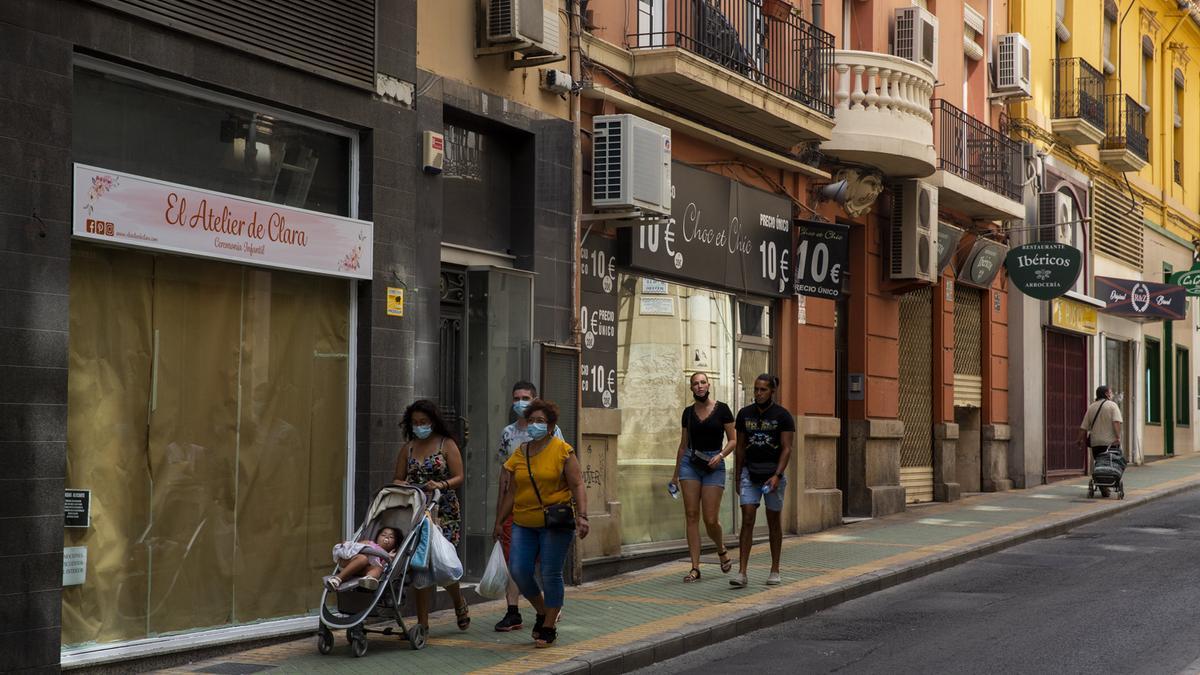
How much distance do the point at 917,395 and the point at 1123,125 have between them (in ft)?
36.5

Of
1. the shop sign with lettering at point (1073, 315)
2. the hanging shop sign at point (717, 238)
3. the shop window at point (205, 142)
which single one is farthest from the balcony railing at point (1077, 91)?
the shop window at point (205, 142)

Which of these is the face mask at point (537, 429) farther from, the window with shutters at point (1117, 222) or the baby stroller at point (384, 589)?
the window with shutters at point (1117, 222)

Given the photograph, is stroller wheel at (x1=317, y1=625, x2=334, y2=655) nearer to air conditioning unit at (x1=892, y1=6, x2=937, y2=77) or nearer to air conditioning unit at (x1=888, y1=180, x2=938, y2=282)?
air conditioning unit at (x1=888, y1=180, x2=938, y2=282)

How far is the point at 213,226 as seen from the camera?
986cm

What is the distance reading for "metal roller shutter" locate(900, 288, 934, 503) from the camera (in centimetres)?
2259

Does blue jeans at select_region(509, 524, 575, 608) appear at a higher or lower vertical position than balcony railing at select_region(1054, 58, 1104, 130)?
lower

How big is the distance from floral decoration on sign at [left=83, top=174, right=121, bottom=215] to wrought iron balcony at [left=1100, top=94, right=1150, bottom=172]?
24.6 metres

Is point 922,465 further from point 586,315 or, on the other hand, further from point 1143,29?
point 1143,29

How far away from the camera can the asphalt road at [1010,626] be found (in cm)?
957

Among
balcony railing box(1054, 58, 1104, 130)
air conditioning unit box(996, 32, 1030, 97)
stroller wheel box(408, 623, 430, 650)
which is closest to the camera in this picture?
stroller wheel box(408, 623, 430, 650)

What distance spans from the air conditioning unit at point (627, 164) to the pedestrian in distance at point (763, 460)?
2133 millimetres

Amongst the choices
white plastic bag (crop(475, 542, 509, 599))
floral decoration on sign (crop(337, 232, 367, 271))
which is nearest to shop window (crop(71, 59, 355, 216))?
floral decoration on sign (crop(337, 232, 367, 271))

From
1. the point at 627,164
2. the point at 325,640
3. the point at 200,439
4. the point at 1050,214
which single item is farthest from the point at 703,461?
the point at 1050,214

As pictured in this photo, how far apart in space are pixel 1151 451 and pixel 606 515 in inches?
920
